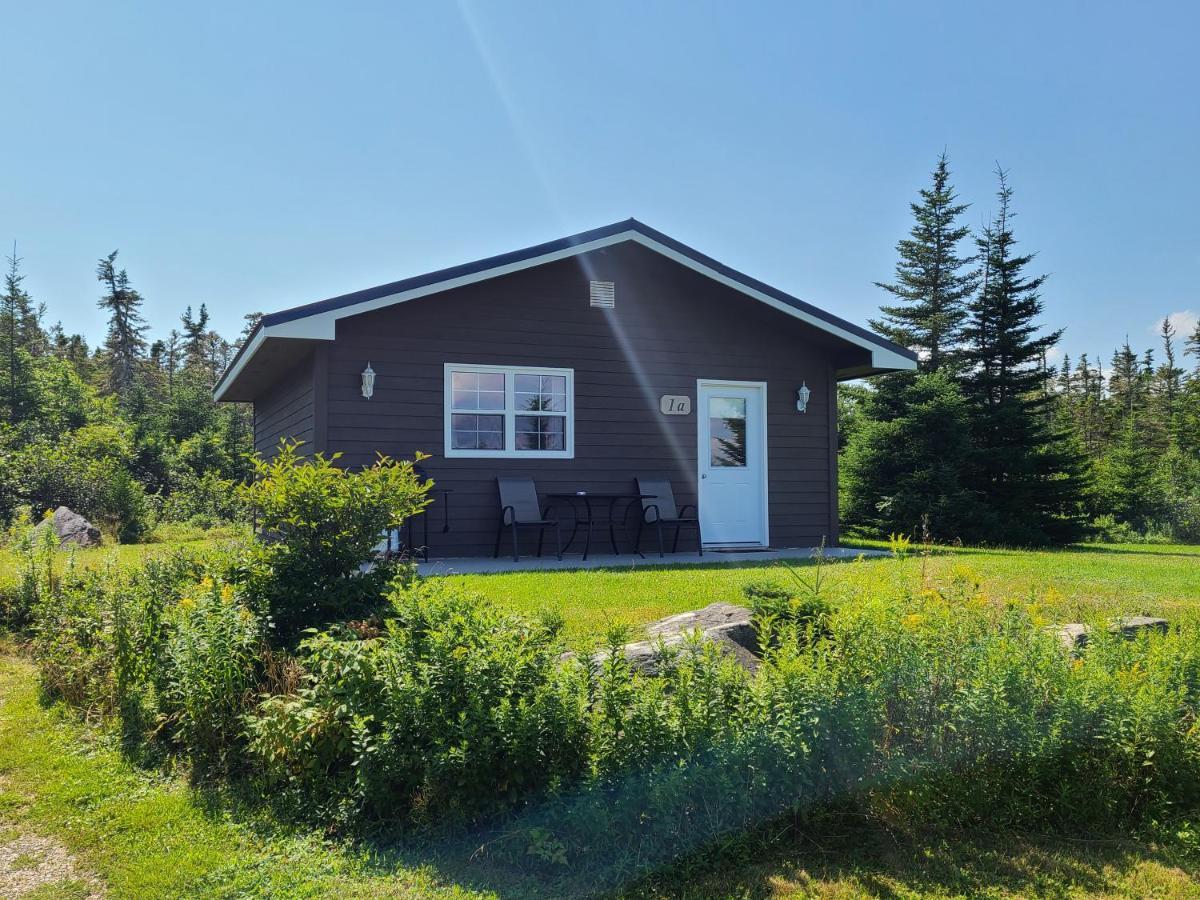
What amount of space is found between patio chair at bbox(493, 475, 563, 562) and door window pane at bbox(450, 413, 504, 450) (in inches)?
17.0

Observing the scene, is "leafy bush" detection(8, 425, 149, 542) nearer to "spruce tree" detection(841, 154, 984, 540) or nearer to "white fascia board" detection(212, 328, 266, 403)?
"white fascia board" detection(212, 328, 266, 403)

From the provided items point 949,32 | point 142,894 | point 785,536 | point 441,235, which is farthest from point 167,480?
point 142,894

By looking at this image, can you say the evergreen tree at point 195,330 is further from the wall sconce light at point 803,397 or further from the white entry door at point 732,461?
the wall sconce light at point 803,397

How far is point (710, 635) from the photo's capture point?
394cm

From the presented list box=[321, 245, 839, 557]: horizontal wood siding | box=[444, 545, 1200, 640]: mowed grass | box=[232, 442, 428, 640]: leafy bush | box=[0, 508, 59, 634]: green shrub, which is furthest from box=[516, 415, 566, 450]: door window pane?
box=[232, 442, 428, 640]: leafy bush

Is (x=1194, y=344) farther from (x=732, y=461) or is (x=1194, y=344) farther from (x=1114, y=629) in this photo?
(x=1114, y=629)

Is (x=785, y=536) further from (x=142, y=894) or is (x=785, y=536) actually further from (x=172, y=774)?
(x=142, y=894)

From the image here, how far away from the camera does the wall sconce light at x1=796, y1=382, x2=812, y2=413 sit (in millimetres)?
10914

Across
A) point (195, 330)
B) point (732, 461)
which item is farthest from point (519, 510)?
point (195, 330)

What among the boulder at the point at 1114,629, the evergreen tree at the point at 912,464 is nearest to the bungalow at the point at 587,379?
the evergreen tree at the point at 912,464

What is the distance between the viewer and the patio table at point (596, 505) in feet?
31.9

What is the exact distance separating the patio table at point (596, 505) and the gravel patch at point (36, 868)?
681cm

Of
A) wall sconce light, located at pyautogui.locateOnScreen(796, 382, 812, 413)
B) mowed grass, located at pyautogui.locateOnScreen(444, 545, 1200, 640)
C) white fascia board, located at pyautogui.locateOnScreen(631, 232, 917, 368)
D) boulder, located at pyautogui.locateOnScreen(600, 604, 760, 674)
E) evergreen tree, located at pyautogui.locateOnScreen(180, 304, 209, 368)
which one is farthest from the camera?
evergreen tree, located at pyautogui.locateOnScreen(180, 304, 209, 368)

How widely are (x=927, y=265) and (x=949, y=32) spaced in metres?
11.8
